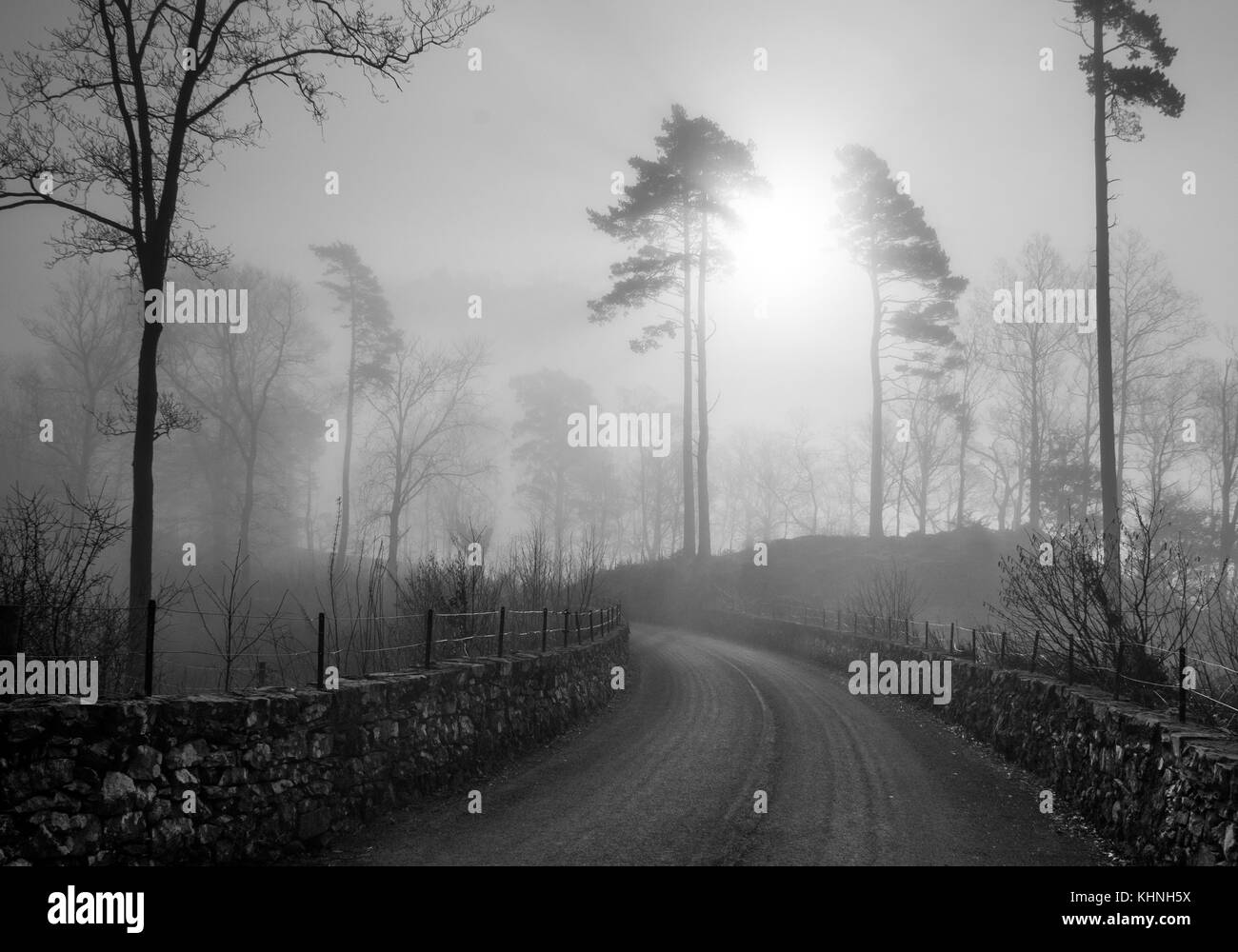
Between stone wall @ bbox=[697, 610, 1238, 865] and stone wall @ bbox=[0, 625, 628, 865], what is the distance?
7391mm

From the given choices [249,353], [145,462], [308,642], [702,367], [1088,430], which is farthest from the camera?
[249,353]

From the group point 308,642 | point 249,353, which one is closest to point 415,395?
point 249,353

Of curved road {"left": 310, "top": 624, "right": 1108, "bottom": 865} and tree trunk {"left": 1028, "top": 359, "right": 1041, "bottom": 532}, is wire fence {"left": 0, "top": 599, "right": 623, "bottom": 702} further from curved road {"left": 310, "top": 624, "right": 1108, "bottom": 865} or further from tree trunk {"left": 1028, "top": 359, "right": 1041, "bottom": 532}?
tree trunk {"left": 1028, "top": 359, "right": 1041, "bottom": 532}

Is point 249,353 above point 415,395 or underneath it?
above

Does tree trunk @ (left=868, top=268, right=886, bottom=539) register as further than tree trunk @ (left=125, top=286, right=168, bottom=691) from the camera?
Yes

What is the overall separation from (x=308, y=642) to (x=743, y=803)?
15.9 metres

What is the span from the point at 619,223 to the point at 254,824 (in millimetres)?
29852

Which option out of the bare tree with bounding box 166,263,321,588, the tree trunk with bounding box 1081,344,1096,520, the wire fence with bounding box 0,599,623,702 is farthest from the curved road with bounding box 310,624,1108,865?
the bare tree with bounding box 166,263,321,588

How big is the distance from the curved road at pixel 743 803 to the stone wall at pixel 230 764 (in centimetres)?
51

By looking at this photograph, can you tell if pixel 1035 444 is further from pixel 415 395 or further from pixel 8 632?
pixel 8 632

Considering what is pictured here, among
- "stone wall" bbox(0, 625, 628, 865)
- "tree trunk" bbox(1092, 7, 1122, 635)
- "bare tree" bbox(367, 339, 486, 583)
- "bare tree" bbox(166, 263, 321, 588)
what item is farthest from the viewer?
"bare tree" bbox(367, 339, 486, 583)

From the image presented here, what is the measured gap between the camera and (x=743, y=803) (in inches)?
350

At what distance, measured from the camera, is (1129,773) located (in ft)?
25.2

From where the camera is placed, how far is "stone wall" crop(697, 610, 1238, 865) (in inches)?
241
